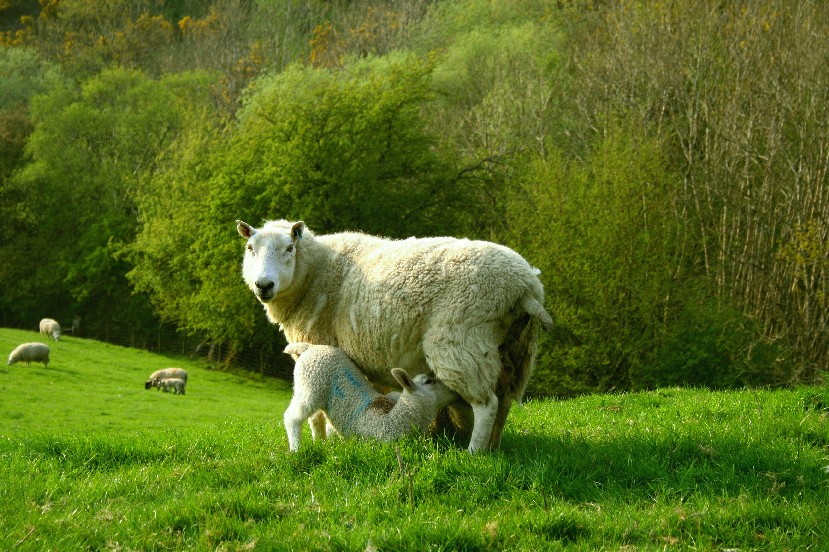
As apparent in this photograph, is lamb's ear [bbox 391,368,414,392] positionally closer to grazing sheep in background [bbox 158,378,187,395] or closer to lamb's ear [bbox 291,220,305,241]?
lamb's ear [bbox 291,220,305,241]

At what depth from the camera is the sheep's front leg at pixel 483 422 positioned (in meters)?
7.42

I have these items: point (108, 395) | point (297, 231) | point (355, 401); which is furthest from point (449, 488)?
point (108, 395)

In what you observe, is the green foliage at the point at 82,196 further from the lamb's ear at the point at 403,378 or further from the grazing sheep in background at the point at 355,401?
the lamb's ear at the point at 403,378

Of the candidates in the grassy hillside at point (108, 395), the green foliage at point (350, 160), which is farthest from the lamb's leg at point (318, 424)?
the green foliage at point (350, 160)

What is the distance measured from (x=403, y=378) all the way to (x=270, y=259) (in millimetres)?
2104

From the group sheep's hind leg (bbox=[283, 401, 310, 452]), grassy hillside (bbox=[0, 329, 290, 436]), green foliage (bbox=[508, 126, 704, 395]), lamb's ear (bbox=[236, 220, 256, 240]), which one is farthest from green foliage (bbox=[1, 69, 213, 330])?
sheep's hind leg (bbox=[283, 401, 310, 452])

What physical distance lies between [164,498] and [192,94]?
5914 cm

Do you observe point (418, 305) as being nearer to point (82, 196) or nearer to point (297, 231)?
point (297, 231)

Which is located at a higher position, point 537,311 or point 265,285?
point 537,311

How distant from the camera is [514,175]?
33375 millimetres

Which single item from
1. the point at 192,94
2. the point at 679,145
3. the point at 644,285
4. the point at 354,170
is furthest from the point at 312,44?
the point at 644,285

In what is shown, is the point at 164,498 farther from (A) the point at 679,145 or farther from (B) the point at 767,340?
(A) the point at 679,145

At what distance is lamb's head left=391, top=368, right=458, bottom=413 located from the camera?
755 centimetres

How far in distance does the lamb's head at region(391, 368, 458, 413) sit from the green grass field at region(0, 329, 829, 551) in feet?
1.42
